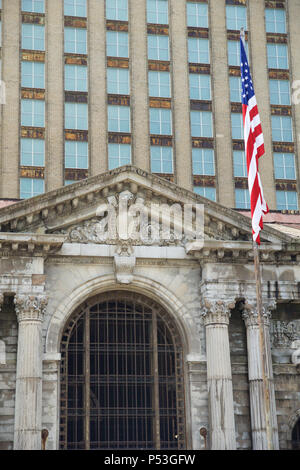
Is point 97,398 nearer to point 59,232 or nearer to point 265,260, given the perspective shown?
point 59,232

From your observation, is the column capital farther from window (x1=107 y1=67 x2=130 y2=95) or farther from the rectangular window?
window (x1=107 y1=67 x2=130 y2=95)

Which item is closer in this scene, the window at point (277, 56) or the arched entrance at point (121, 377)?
the arched entrance at point (121, 377)

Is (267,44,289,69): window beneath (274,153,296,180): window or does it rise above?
above

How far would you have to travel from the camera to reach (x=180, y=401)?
1219 inches

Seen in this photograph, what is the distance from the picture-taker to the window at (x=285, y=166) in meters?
45.1

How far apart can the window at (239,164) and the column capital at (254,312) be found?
14.0 meters

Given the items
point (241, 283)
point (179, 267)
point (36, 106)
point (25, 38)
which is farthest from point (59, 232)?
point (25, 38)

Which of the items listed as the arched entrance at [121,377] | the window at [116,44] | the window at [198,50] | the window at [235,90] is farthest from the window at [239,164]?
the arched entrance at [121,377]

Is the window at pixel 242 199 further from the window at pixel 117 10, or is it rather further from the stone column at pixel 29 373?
the stone column at pixel 29 373

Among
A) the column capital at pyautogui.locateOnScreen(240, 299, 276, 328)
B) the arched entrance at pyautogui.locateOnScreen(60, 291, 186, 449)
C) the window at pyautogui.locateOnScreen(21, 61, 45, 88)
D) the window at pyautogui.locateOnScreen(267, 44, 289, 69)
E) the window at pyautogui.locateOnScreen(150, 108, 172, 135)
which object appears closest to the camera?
the arched entrance at pyautogui.locateOnScreen(60, 291, 186, 449)

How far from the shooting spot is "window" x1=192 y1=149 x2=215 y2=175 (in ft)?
145

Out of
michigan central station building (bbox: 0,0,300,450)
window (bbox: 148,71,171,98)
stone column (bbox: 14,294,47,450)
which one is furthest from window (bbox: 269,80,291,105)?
stone column (bbox: 14,294,47,450)

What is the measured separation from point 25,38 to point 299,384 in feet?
78.7

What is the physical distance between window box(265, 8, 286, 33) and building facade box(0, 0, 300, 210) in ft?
1.66
